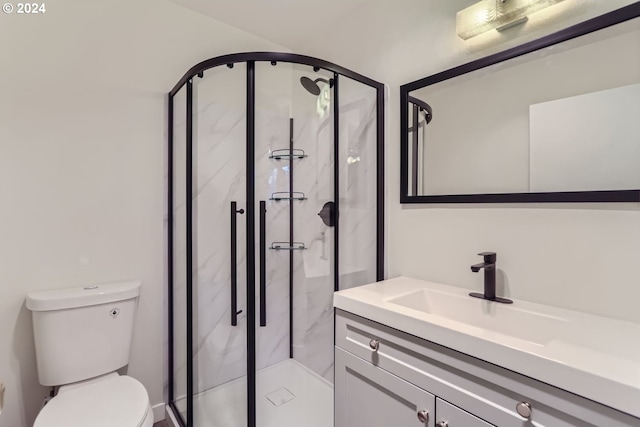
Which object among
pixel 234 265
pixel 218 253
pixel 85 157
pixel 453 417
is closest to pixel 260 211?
pixel 234 265

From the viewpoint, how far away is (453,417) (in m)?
0.92

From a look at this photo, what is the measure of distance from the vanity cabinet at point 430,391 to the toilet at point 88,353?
0.86 metres

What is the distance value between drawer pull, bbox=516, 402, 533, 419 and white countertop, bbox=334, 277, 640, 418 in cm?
8

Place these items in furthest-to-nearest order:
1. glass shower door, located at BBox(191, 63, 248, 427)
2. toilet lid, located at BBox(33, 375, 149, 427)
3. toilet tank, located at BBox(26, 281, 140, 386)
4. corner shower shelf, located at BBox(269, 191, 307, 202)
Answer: corner shower shelf, located at BBox(269, 191, 307, 202)
glass shower door, located at BBox(191, 63, 248, 427)
toilet tank, located at BBox(26, 281, 140, 386)
toilet lid, located at BBox(33, 375, 149, 427)

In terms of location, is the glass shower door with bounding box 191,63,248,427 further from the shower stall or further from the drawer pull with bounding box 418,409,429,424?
the drawer pull with bounding box 418,409,429,424

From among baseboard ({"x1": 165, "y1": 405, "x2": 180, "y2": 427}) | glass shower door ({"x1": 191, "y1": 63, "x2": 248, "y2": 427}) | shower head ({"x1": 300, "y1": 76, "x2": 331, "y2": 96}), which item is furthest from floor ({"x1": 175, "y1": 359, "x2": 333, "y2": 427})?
shower head ({"x1": 300, "y1": 76, "x2": 331, "y2": 96})

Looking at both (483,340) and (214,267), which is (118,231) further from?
(483,340)

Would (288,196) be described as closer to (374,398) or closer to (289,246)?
(289,246)

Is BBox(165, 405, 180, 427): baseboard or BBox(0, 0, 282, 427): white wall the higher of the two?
BBox(0, 0, 282, 427): white wall

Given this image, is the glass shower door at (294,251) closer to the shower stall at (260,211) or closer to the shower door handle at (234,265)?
the shower stall at (260,211)

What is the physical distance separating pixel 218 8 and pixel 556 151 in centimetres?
204

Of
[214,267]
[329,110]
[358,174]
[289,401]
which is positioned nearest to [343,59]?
[329,110]

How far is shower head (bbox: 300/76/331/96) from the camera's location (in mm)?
1803

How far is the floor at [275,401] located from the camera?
1.74 m
